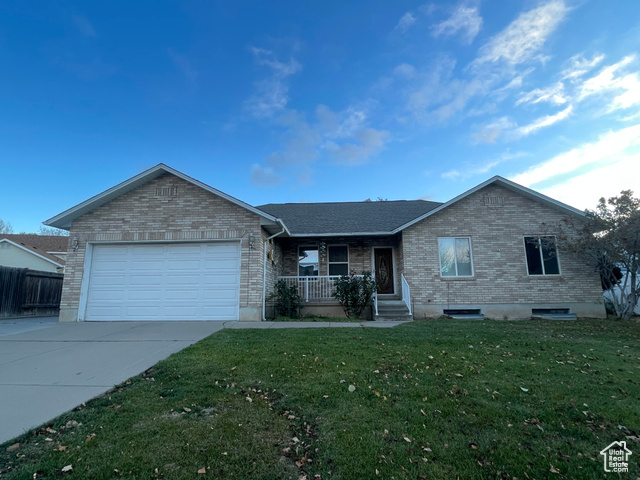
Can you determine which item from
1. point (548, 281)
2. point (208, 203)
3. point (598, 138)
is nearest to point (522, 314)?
point (548, 281)

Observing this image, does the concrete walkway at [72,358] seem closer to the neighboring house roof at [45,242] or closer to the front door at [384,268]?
the front door at [384,268]

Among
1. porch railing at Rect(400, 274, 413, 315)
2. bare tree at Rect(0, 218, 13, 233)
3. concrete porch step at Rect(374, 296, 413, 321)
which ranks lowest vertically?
concrete porch step at Rect(374, 296, 413, 321)

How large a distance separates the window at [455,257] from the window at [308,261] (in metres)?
5.08

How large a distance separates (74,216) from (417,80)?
43.5 ft

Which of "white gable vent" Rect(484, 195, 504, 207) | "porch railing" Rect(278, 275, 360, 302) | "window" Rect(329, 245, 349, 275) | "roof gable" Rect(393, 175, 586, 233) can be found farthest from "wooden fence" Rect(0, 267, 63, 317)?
"white gable vent" Rect(484, 195, 504, 207)

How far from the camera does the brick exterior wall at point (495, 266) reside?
1116 centimetres

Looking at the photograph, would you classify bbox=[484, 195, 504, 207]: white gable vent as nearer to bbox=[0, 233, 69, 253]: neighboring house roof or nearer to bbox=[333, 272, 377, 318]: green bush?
bbox=[333, 272, 377, 318]: green bush

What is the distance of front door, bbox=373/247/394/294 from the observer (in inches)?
512

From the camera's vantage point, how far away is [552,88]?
10.4 meters

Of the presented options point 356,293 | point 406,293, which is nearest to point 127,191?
point 356,293

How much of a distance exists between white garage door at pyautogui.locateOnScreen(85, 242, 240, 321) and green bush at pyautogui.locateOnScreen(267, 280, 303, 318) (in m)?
1.70

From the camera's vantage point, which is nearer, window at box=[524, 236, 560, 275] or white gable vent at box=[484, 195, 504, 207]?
window at box=[524, 236, 560, 275]

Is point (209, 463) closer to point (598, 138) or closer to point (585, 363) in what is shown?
point (585, 363)

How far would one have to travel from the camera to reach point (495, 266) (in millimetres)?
11422
